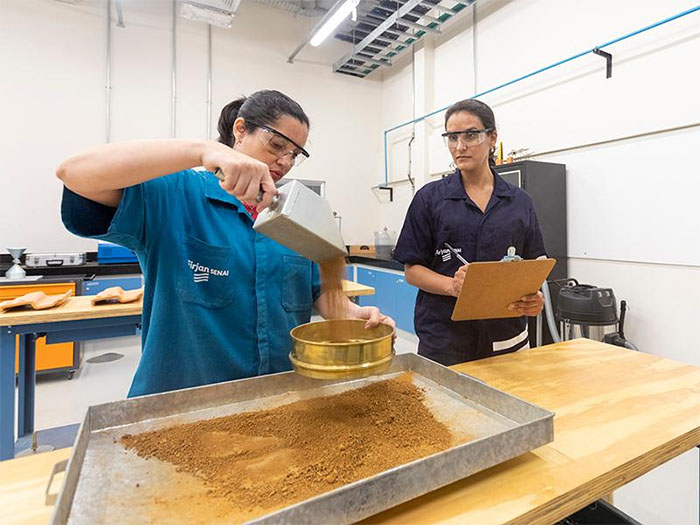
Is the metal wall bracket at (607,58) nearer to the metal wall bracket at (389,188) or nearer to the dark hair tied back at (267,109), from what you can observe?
the dark hair tied back at (267,109)

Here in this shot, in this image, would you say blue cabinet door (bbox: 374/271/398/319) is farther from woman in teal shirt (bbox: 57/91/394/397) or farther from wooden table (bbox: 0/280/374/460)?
woman in teal shirt (bbox: 57/91/394/397)

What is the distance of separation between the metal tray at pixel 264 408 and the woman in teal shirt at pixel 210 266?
140mm

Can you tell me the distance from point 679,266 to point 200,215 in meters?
3.11

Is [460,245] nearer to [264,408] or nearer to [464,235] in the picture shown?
[464,235]

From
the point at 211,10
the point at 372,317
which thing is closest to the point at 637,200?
the point at 372,317

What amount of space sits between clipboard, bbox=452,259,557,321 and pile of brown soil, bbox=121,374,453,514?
1.26 ft

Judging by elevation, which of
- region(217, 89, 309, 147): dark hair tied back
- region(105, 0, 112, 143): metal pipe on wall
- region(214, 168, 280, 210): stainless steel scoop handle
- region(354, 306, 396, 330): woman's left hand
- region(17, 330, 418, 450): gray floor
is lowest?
region(17, 330, 418, 450): gray floor

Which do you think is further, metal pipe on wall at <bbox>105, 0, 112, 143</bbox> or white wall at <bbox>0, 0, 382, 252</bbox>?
metal pipe on wall at <bbox>105, 0, 112, 143</bbox>

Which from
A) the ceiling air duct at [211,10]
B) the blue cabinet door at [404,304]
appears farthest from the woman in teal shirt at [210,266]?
the ceiling air duct at [211,10]

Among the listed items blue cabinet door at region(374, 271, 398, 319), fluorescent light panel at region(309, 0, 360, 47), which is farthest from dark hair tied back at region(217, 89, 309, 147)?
blue cabinet door at region(374, 271, 398, 319)

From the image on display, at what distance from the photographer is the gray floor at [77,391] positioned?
2658 millimetres

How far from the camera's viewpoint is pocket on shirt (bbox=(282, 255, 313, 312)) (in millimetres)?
1098

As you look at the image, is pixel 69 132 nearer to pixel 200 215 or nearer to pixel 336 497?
pixel 200 215

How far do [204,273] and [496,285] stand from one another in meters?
0.85
